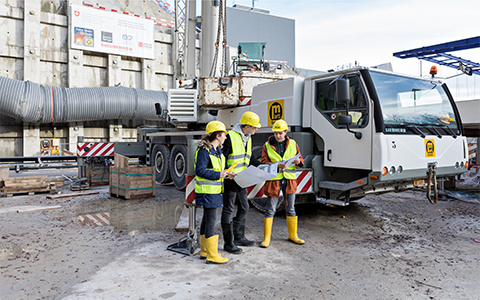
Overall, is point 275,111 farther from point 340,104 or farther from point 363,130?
point 363,130

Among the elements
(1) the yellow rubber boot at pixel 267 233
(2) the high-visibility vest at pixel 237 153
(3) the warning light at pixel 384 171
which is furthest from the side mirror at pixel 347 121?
(1) the yellow rubber boot at pixel 267 233

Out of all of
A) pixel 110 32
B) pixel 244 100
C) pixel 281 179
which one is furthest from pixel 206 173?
pixel 110 32

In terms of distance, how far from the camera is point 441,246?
467 centimetres

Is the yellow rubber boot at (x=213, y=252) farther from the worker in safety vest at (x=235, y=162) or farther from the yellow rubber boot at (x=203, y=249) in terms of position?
the worker in safety vest at (x=235, y=162)

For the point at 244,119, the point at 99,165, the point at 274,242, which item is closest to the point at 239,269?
the point at 274,242

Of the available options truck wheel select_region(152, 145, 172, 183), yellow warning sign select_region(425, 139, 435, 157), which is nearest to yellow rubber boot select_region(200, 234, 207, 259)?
yellow warning sign select_region(425, 139, 435, 157)

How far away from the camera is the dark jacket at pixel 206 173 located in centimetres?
380

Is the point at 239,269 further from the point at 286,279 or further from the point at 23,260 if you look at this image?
the point at 23,260

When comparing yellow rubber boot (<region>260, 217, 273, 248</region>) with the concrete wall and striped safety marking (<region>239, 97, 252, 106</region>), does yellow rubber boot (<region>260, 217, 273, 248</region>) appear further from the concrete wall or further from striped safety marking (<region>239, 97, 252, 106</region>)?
the concrete wall

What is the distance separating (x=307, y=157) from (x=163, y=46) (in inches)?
683

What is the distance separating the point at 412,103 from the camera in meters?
5.47

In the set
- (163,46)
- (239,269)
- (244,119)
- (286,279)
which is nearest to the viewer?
(286,279)

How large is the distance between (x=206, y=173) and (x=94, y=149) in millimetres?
7672

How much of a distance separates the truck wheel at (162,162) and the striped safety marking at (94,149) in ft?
4.45
